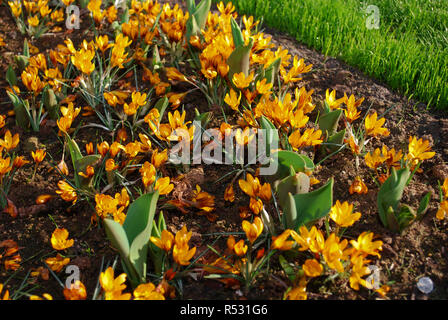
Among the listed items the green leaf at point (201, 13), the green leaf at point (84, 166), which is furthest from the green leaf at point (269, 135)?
the green leaf at point (201, 13)

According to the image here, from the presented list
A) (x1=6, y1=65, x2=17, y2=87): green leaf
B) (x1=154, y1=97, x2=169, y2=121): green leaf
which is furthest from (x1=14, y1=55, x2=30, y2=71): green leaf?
(x1=154, y1=97, x2=169, y2=121): green leaf

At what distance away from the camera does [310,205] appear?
6.62 ft

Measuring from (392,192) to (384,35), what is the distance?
1.89m

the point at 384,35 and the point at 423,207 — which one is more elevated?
the point at 384,35

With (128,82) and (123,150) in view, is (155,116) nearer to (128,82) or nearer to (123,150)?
(123,150)

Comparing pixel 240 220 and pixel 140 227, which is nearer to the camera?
pixel 140 227

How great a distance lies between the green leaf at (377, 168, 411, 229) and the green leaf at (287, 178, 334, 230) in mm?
309

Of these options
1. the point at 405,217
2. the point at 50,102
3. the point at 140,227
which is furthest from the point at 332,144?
the point at 50,102

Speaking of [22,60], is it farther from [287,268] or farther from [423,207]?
[423,207]

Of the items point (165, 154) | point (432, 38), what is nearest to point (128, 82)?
point (165, 154)

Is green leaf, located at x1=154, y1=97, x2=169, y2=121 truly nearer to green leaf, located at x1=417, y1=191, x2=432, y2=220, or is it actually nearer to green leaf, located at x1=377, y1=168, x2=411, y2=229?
green leaf, located at x1=377, y1=168, x2=411, y2=229

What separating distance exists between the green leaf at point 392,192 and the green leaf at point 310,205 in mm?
309

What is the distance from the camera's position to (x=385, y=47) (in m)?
3.41
